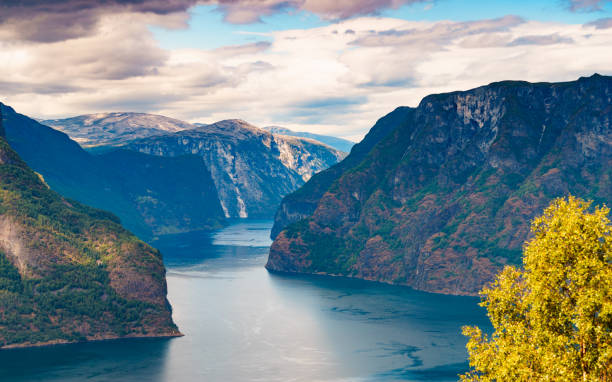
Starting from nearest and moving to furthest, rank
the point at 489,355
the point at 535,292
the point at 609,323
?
1. the point at 609,323
2. the point at 535,292
3. the point at 489,355

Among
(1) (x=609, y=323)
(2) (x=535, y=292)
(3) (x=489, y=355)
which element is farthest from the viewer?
→ (3) (x=489, y=355)

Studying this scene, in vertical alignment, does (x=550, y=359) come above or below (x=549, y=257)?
below

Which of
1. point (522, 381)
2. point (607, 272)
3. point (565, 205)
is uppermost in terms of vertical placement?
point (565, 205)

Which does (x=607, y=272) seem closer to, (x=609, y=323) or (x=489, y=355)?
(x=609, y=323)

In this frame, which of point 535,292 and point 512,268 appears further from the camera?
point 512,268

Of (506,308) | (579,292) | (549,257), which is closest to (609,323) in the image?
(579,292)

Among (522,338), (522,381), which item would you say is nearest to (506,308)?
(522,338)
